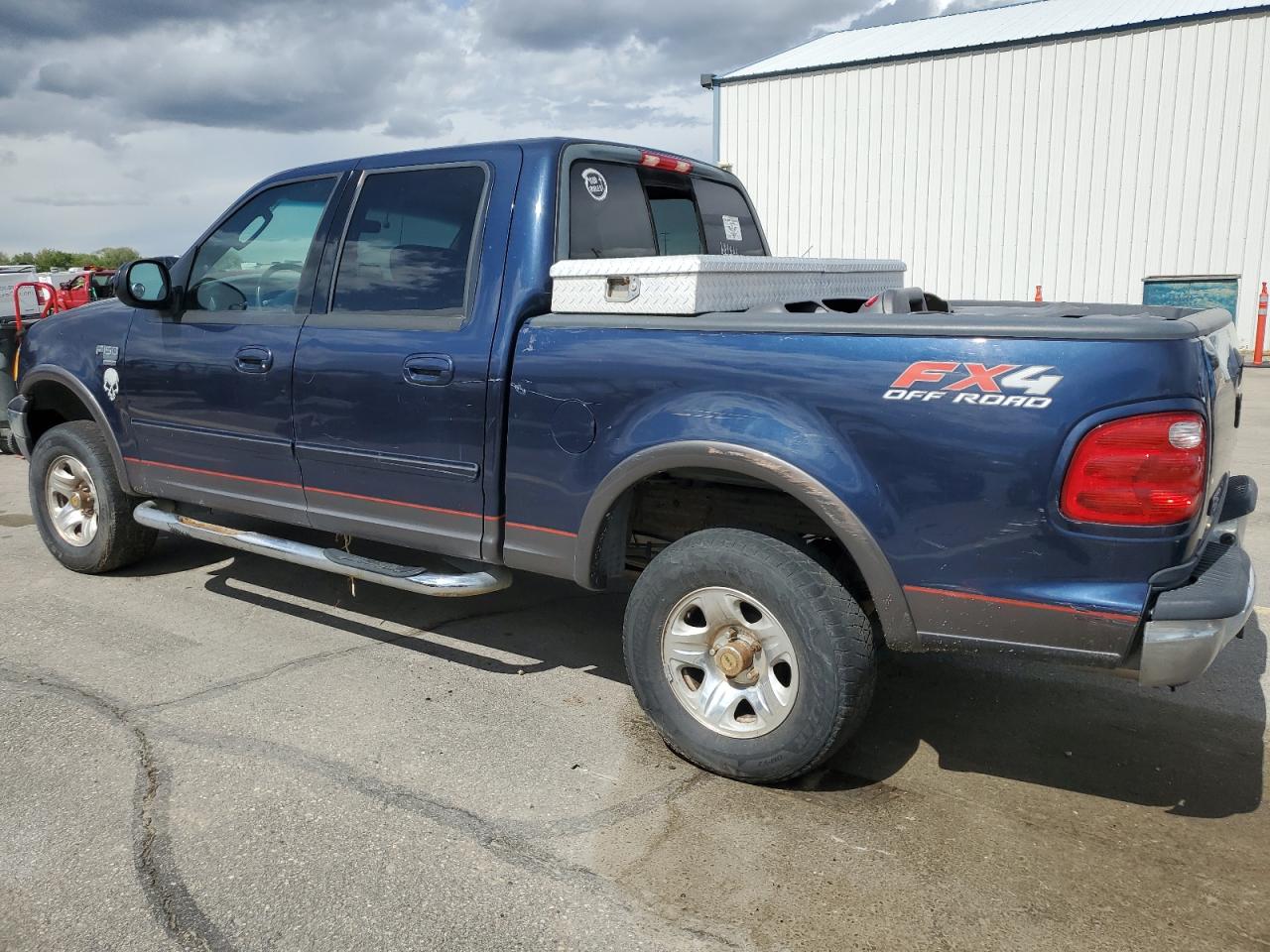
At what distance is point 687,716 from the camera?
3.32m

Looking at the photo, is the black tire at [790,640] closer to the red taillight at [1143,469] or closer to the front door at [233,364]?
the red taillight at [1143,469]

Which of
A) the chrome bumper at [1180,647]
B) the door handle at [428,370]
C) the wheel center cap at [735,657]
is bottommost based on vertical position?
the wheel center cap at [735,657]

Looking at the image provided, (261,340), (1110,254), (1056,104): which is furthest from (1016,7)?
(261,340)

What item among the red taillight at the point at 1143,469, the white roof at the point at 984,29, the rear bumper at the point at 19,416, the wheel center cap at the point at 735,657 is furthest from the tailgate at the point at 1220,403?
the white roof at the point at 984,29

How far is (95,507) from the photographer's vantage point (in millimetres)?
5320

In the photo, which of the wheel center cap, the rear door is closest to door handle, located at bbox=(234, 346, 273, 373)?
the rear door

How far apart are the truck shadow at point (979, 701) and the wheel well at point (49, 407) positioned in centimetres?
123

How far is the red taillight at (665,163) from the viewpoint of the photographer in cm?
434

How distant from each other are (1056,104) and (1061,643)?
52.9 feet

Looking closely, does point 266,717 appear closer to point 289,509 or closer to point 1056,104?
point 289,509

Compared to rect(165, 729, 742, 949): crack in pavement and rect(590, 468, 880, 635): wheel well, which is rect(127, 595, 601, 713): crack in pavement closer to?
rect(165, 729, 742, 949): crack in pavement

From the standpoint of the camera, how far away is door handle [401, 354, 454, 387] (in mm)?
3699

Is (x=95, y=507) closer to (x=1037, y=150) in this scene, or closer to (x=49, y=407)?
(x=49, y=407)

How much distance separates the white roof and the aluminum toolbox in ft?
49.8
